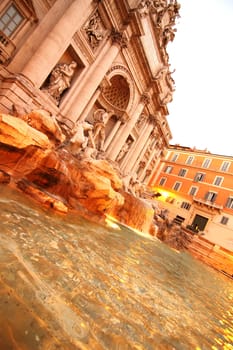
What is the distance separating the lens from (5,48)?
9.20 metres

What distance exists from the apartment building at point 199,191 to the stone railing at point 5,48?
22.7m

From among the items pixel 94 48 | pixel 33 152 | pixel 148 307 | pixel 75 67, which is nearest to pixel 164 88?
pixel 94 48

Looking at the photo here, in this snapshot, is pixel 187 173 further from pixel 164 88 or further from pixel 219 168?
pixel 164 88

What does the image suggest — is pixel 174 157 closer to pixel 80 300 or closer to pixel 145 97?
pixel 145 97

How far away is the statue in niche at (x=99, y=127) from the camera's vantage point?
16.1 metres

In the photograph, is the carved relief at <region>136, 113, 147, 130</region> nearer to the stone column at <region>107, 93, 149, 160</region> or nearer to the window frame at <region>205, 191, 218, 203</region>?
the stone column at <region>107, 93, 149, 160</region>

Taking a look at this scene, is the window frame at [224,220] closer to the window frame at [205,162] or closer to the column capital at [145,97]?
the window frame at [205,162]

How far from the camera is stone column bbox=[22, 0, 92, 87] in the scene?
9420mm

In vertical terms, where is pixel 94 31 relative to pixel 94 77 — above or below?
above

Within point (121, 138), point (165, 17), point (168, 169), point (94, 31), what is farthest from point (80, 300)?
point (168, 169)

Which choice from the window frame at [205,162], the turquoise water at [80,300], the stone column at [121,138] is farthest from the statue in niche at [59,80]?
the window frame at [205,162]

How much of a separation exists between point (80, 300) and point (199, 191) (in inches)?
1229

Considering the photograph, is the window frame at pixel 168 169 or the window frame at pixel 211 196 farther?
the window frame at pixel 168 169

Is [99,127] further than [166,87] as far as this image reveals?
No
